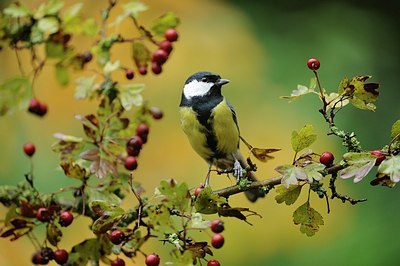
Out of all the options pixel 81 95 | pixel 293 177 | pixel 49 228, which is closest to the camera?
pixel 293 177

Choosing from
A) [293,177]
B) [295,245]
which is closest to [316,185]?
[293,177]

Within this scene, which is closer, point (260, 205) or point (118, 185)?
point (118, 185)

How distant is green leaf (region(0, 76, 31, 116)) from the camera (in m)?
1.28

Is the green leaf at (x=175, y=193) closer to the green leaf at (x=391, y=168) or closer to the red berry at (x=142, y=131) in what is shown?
the green leaf at (x=391, y=168)

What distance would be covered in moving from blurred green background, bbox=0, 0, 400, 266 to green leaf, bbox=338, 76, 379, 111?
1255mm

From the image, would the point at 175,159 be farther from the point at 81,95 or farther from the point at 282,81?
the point at 81,95

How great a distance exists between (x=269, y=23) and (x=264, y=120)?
584 mm

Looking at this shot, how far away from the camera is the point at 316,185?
0.99 metres

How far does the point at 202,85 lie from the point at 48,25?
338 millimetres

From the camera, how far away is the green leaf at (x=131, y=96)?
1.20m

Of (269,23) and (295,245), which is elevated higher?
(269,23)

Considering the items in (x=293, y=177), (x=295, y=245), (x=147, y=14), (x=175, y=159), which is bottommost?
(x=295, y=245)

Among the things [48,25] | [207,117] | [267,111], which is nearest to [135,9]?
[48,25]

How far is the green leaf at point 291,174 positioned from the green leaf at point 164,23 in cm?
45
